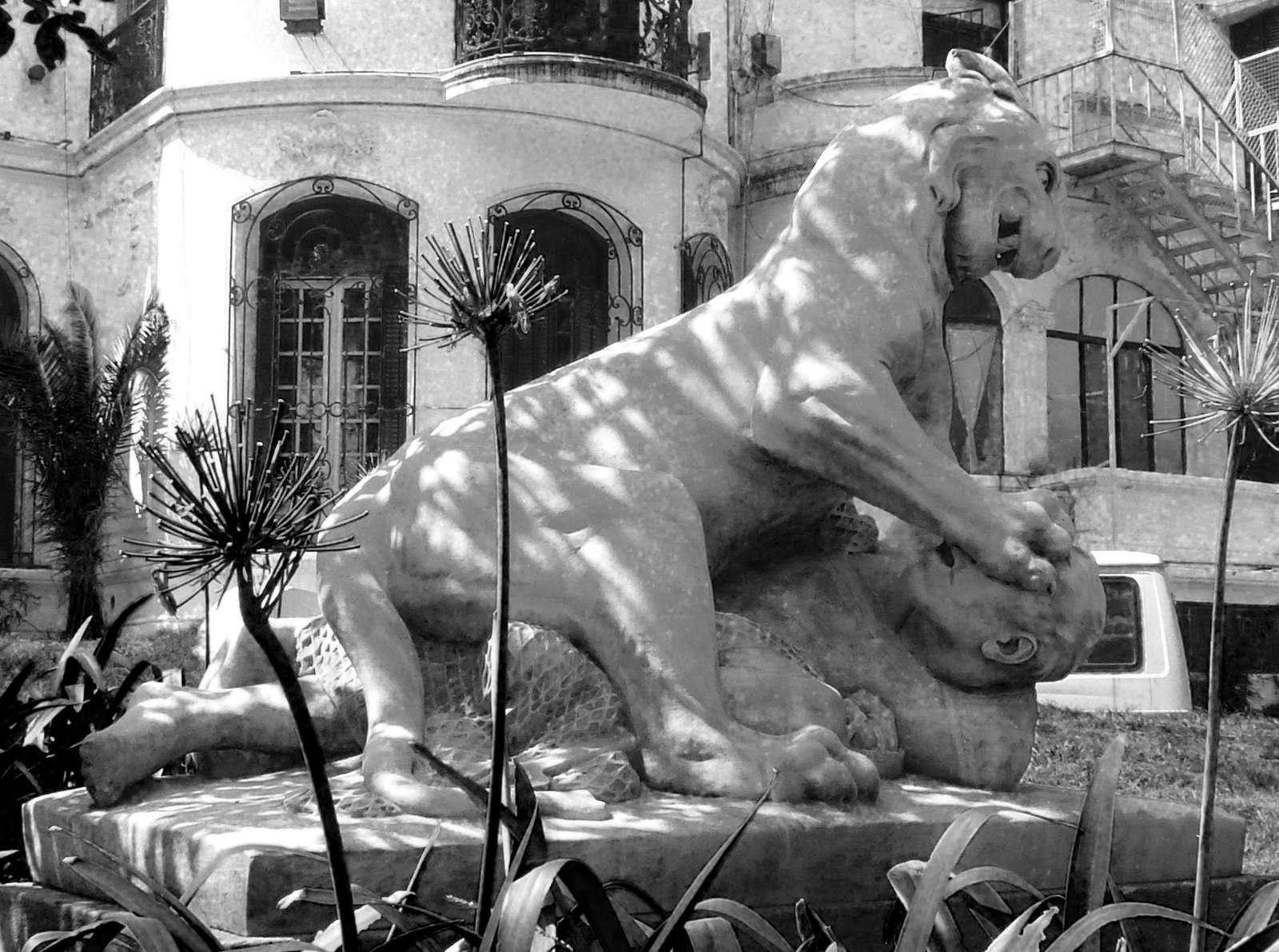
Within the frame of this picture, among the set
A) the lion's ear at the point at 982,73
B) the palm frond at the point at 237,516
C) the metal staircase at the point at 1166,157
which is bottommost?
the palm frond at the point at 237,516

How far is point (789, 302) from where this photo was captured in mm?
3662

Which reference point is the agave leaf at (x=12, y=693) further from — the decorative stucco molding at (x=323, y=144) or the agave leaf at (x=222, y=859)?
the decorative stucco molding at (x=323, y=144)

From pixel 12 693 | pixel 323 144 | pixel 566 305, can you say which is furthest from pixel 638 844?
pixel 323 144

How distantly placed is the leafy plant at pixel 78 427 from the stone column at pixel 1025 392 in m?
9.08

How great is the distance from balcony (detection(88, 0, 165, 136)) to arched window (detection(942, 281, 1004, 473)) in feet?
28.6

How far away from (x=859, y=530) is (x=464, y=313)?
71.4 inches

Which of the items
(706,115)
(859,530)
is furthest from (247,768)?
(706,115)

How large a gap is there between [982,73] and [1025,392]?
1636cm

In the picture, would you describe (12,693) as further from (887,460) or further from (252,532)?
(252,532)

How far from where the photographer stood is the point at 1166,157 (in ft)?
65.3

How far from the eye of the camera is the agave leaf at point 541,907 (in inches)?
83.4

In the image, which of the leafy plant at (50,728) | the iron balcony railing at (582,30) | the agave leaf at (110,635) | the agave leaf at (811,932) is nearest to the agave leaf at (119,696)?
the leafy plant at (50,728)

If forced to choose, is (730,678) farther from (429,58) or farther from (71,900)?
(429,58)

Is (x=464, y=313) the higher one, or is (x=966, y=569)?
(x=464, y=313)
